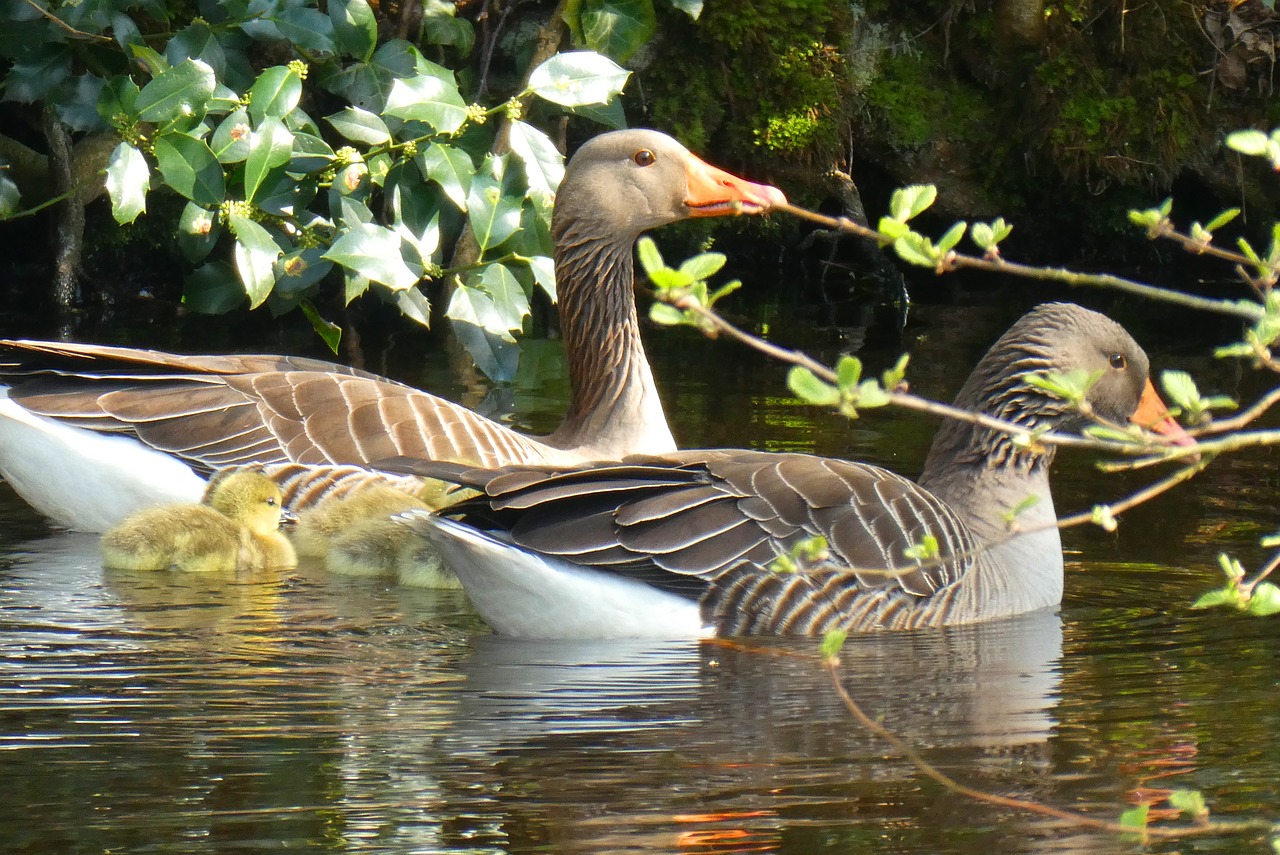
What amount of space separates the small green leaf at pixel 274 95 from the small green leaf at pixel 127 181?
52cm

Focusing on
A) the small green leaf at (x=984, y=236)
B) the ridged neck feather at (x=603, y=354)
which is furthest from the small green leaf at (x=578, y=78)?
the small green leaf at (x=984, y=236)

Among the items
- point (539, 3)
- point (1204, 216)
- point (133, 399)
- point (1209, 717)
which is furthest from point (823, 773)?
point (1204, 216)

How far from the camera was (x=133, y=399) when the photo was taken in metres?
7.28

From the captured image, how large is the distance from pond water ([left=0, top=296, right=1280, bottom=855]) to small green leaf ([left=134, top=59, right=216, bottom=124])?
188cm

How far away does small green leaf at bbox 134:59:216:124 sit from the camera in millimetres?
6824

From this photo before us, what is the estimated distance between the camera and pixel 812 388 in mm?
2611

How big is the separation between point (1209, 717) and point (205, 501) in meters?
4.24

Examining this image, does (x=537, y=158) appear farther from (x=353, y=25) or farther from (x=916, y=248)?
(x=916, y=248)

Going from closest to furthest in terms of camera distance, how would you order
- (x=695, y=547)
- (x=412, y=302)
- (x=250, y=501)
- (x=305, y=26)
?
(x=695, y=547) → (x=250, y=501) → (x=305, y=26) → (x=412, y=302)

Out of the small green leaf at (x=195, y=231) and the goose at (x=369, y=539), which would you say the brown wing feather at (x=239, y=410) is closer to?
the goose at (x=369, y=539)

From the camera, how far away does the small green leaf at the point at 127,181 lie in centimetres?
671

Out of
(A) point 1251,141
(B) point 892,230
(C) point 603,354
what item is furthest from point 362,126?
(A) point 1251,141

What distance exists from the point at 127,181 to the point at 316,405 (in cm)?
125

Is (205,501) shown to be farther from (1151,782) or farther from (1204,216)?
(1204,216)
